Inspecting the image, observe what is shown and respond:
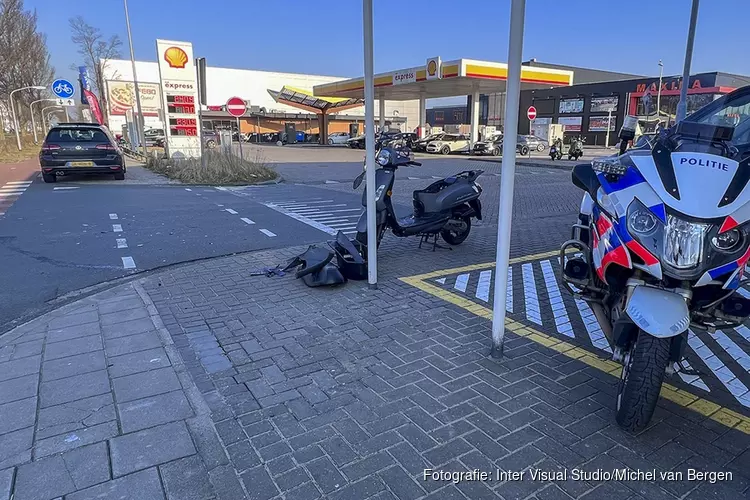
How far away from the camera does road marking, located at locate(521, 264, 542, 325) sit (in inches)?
162

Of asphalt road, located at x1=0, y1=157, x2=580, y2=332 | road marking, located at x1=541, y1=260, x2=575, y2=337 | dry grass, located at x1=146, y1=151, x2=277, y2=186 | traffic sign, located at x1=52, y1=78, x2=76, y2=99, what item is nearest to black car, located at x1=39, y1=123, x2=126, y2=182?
asphalt road, located at x1=0, y1=157, x2=580, y2=332

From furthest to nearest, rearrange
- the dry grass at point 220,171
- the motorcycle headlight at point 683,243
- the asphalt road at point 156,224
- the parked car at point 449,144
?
the parked car at point 449,144
the dry grass at point 220,171
the asphalt road at point 156,224
the motorcycle headlight at point 683,243

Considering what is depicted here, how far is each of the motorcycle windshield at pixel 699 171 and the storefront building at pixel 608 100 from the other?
40017mm

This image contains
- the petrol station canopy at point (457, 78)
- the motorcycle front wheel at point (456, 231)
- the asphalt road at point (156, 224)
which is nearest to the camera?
the asphalt road at point (156, 224)

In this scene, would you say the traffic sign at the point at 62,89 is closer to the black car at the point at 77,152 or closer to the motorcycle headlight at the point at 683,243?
the black car at the point at 77,152

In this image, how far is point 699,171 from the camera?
2447mm

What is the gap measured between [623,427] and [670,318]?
0.66 metres

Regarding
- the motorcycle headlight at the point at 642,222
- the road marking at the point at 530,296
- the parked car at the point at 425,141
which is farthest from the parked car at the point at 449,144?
the motorcycle headlight at the point at 642,222

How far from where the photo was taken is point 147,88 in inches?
1282

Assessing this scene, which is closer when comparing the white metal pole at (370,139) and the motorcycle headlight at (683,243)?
the motorcycle headlight at (683,243)

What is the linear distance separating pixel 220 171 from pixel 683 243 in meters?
14.1

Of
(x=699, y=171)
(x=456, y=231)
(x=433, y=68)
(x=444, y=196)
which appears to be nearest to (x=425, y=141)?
(x=433, y=68)

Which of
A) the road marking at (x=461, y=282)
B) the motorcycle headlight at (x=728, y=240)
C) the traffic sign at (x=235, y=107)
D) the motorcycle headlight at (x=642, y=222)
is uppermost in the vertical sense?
the traffic sign at (x=235, y=107)

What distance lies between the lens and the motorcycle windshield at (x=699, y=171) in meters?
2.37
